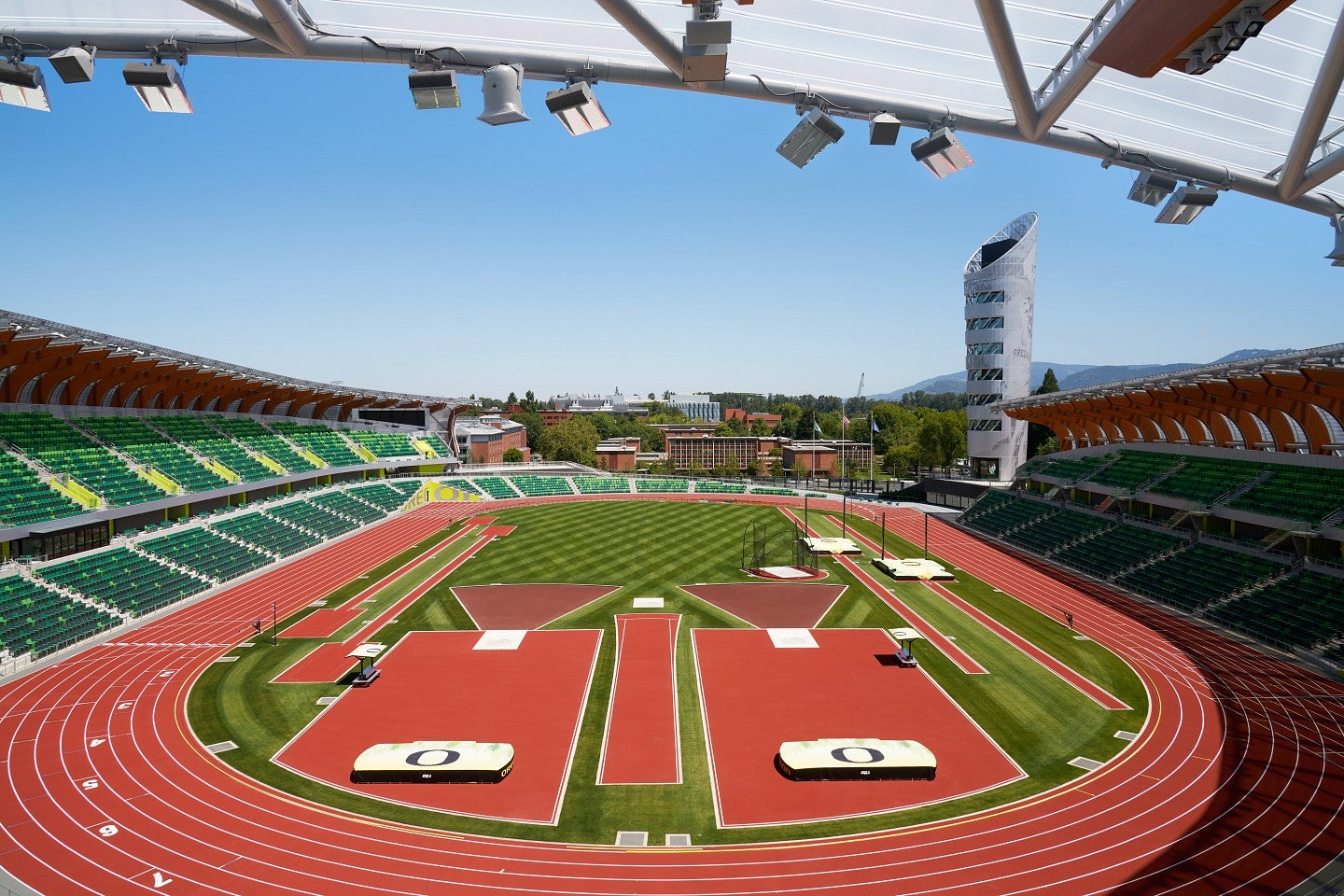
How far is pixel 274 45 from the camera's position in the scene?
6.05 meters

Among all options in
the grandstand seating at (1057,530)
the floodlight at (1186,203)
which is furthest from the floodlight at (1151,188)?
the grandstand seating at (1057,530)

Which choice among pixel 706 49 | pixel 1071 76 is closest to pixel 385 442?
pixel 706 49

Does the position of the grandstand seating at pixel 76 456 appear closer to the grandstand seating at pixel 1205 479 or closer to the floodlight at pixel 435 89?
the floodlight at pixel 435 89

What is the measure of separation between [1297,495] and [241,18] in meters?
42.1

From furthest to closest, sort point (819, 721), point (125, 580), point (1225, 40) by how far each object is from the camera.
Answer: point (125, 580)
point (819, 721)
point (1225, 40)

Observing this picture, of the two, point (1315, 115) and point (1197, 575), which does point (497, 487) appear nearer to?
point (1197, 575)

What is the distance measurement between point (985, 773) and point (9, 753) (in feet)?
80.7

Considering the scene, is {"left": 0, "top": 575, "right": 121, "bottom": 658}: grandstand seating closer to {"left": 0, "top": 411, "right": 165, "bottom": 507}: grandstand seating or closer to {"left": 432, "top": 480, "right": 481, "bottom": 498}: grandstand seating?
{"left": 0, "top": 411, "right": 165, "bottom": 507}: grandstand seating

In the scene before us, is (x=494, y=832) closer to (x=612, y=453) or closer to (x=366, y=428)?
(x=366, y=428)

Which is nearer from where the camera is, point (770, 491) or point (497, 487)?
point (497, 487)

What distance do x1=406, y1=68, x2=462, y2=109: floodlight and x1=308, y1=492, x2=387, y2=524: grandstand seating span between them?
49.0 meters

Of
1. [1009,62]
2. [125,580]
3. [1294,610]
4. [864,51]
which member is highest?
Answer: [864,51]

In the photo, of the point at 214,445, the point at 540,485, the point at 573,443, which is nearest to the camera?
the point at 214,445

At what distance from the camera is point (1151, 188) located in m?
8.36
